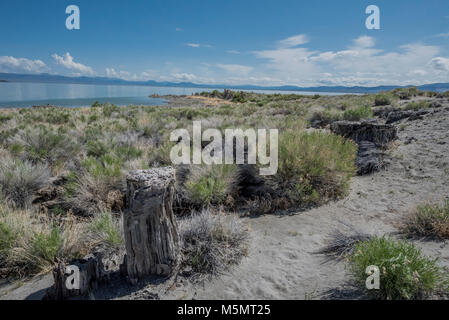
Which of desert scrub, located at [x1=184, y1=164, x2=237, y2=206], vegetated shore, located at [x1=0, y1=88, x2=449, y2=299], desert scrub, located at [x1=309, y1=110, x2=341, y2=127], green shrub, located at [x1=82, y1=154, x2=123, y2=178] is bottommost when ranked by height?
vegetated shore, located at [x1=0, y1=88, x2=449, y2=299]

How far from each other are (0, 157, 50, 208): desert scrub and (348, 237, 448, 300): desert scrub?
567 centimetres

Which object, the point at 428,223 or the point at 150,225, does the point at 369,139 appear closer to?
the point at 428,223

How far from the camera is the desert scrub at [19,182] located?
16.3 feet

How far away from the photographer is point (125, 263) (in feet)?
10.1

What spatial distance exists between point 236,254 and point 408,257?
1.95m

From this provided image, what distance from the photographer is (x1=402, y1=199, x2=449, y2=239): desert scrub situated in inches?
145

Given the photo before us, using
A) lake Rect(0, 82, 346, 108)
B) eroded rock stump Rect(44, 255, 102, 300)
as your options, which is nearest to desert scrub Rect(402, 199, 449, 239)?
eroded rock stump Rect(44, 255, 102, 300)

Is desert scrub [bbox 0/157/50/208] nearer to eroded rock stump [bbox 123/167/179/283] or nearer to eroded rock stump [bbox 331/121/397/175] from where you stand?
eroded rock stump [bbox 123/167/179/283]

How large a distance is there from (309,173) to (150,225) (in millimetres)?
3627

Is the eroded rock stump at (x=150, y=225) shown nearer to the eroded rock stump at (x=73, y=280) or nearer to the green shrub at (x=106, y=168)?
the eroded rock stump at (x=73, y=280)

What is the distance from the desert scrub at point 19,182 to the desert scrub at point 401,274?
5.67m

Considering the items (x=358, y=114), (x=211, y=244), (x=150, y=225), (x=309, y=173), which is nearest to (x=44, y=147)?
(x=150, y=225)

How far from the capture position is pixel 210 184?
5.11 m
